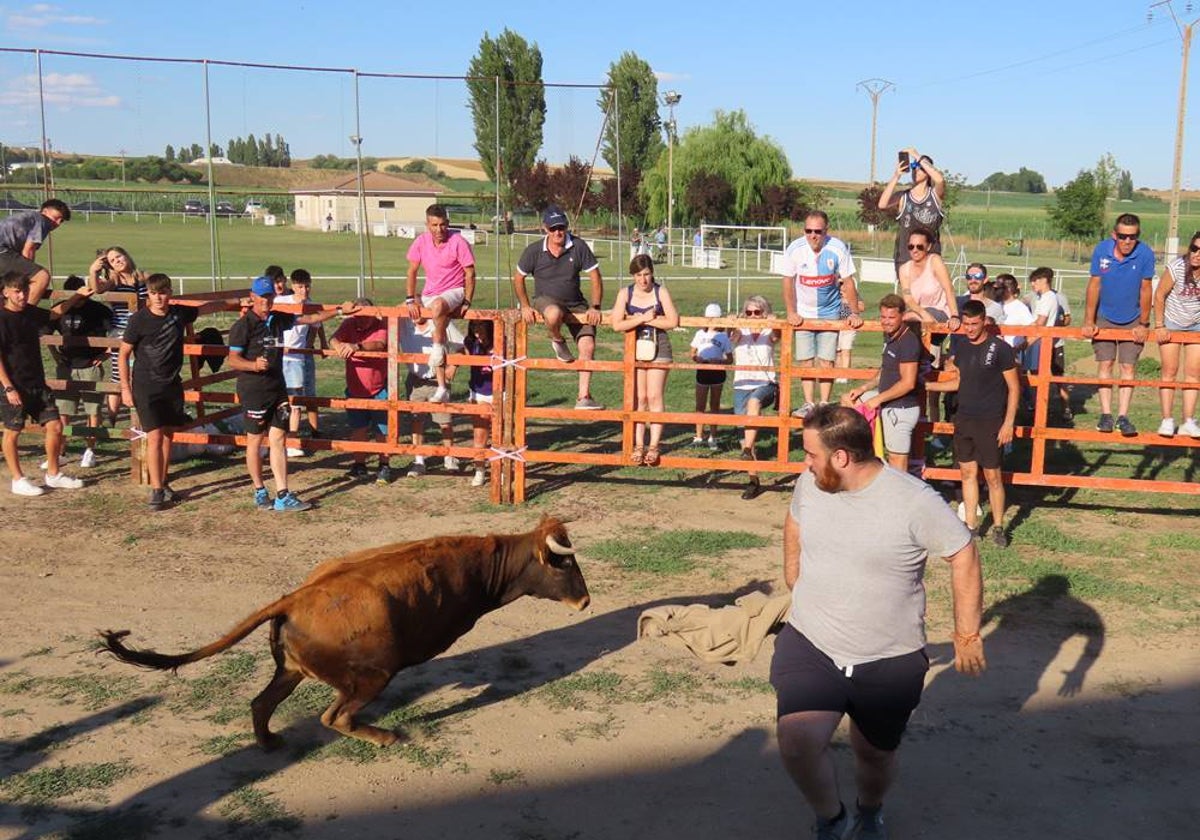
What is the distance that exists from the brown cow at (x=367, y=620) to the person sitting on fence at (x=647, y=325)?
13.5ft

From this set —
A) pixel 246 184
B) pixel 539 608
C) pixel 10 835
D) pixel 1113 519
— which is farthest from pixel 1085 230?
pixel 10 835

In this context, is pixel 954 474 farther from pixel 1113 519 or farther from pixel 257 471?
pixel 257 471

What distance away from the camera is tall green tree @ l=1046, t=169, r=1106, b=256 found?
181 feet

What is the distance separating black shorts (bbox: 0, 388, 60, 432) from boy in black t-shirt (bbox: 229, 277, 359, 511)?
75.1 inches

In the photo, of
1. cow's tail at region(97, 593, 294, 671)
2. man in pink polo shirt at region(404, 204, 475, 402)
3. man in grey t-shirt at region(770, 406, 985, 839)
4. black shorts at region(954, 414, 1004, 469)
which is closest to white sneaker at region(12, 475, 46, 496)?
man in pink polo shirt at region(404, 204, 475, 402)

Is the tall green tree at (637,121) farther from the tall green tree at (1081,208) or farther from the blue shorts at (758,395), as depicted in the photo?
the blue shorts at (758,395)

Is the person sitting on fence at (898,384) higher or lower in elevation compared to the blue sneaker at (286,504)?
higher

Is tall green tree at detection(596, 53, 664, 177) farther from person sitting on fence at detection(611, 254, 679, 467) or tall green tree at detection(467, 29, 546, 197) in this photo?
person sitting on fence at detection(611, 254, 679, 467)

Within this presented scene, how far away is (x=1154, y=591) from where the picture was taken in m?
7.87

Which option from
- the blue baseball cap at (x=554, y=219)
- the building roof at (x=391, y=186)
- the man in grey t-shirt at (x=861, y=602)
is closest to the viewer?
the man in grey t-shirt at (x=861, y=602)

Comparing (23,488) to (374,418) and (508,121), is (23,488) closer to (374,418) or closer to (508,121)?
(374,418)

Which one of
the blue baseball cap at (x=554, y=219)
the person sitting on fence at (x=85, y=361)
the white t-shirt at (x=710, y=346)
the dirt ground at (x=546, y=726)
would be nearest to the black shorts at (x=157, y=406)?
the dirt ground at (x=546, y=726)

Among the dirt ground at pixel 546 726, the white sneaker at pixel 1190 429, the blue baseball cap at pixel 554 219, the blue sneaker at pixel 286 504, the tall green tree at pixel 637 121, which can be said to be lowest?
the dirt ground at pixel 546 726

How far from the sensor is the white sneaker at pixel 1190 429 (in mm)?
9500
